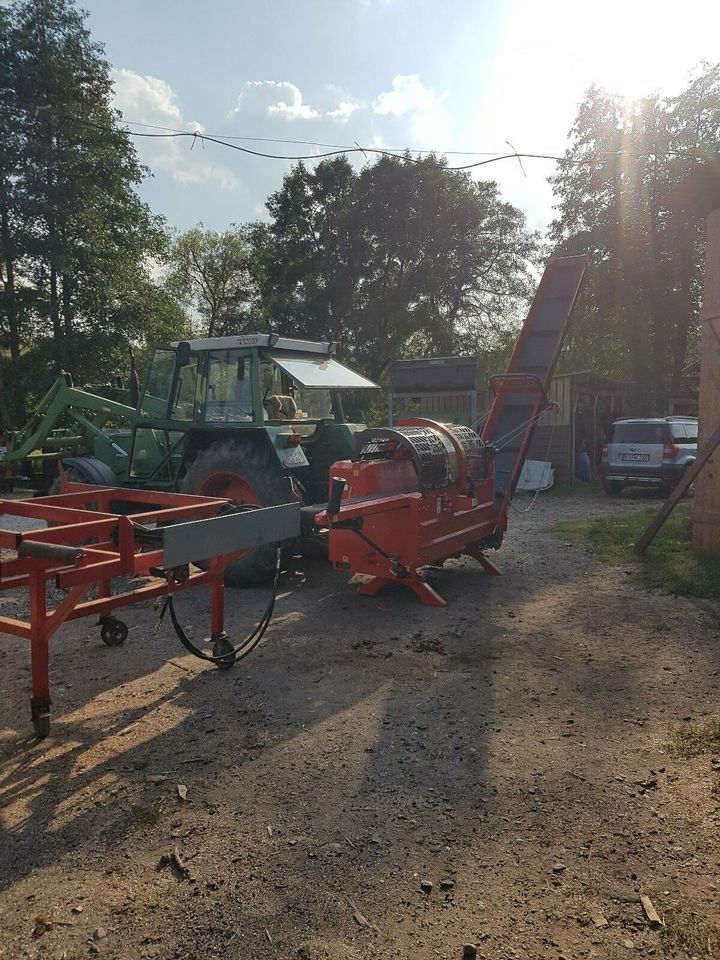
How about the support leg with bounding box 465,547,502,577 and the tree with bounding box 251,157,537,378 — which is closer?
the support leg with bounding box 465,547,502,577

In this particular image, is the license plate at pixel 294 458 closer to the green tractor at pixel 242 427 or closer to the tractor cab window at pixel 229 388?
the green tractor at pixel 242 427

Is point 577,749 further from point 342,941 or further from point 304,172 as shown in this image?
point 304,172

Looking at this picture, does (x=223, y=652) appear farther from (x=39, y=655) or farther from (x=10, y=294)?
(x=10, y=294)

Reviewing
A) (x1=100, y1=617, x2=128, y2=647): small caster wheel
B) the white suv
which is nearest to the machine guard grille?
(x1=100, y1=617, x2=128, y2=647): small caster wheel

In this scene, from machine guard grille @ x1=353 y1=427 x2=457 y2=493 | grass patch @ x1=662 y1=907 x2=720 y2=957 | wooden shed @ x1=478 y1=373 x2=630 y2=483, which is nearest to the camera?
grass patch @ x1=662 y1=907 x2=720 y2=957

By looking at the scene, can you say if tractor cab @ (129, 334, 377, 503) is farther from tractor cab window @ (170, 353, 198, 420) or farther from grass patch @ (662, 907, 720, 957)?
grass patch @ (662, 907, 720, 957)

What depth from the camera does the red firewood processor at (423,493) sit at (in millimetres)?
5996

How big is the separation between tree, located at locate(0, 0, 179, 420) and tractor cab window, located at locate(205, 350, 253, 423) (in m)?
14.8

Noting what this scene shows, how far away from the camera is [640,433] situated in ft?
43.6

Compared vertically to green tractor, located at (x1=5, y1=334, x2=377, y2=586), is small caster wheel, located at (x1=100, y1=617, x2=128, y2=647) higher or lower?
lower

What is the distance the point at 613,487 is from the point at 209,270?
103 feet

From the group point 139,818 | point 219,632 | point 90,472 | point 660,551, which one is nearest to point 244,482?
point 90,472

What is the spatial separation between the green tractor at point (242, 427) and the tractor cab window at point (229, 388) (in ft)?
0.03

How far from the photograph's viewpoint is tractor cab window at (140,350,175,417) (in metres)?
7.61
